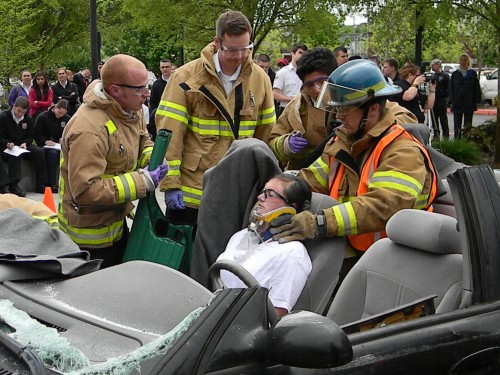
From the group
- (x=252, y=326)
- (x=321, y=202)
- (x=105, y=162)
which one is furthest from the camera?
(x=105, y=162)

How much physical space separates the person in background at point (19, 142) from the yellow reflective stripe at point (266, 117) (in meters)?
6.76

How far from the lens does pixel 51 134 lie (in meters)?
12.7

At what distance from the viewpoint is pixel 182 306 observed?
2223mm

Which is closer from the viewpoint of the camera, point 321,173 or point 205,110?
point 321,173

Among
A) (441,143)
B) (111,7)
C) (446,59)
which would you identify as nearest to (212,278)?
(441,143)

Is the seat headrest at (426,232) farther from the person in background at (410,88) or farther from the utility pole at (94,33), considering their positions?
the utility pole at (94,33)

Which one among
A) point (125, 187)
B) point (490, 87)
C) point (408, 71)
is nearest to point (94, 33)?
point (408, 71)

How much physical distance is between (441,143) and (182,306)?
34.1 feet

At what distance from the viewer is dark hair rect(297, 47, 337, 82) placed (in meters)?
5.11

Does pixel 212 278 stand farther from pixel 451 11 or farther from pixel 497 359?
pixel 451 11

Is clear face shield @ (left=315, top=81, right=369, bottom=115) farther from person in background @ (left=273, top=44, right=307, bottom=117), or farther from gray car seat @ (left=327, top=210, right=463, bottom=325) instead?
person in background @ (left=273, top=44, right=307, bottom=117)

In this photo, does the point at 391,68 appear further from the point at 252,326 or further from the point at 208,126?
the point at 252,326

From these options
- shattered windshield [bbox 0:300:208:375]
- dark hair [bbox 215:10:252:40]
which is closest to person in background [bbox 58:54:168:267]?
dark hair [bbox 215:10:252:40]

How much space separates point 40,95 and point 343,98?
12522 mm
